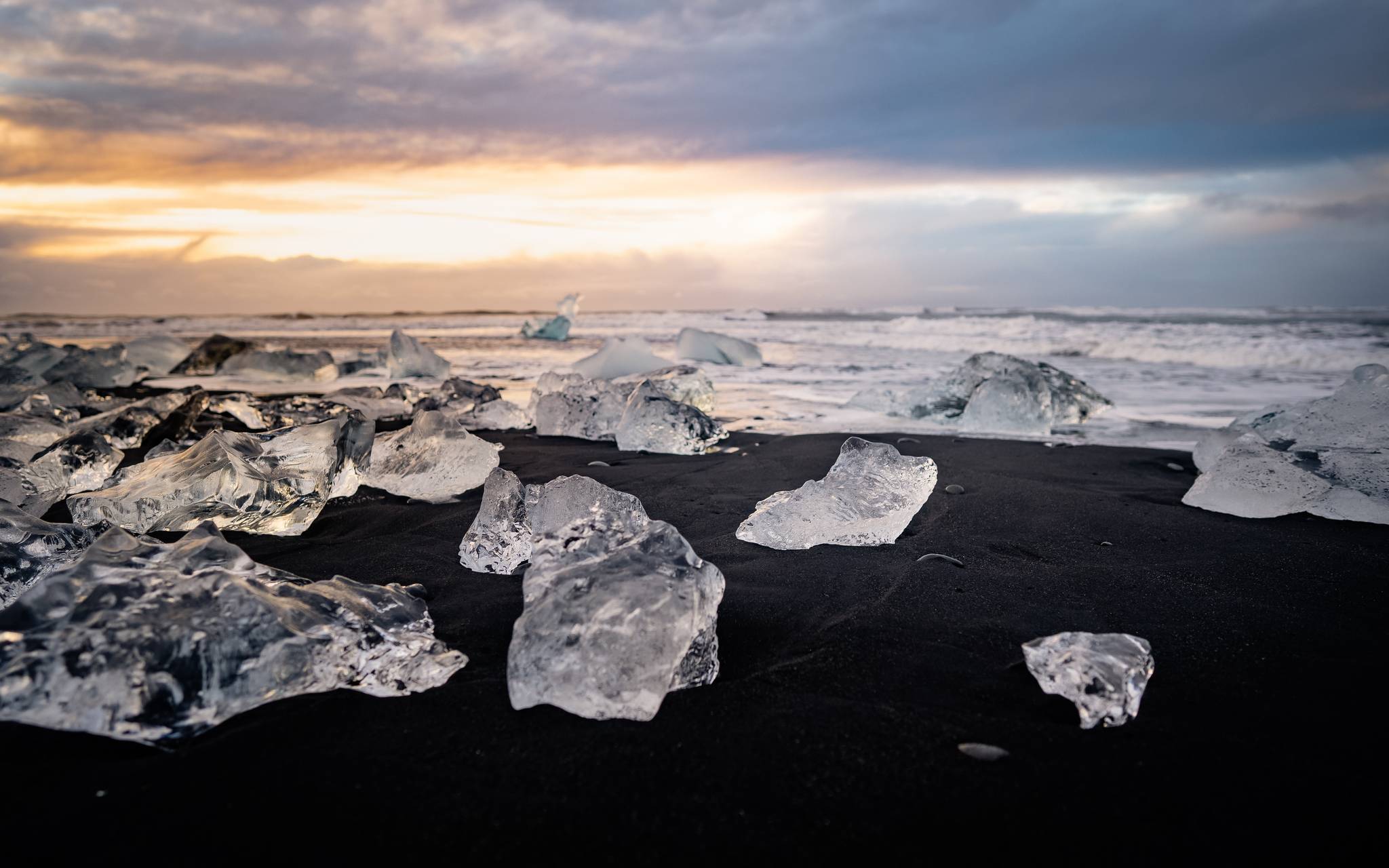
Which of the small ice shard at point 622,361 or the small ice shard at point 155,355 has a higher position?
the small ice shard at point 622,361

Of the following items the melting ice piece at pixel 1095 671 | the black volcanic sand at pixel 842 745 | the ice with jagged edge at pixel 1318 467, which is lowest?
the black volcanic sand at pixel 842 745

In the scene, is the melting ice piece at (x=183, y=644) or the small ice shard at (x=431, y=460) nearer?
the melting ice piece at (x=183, y=644)

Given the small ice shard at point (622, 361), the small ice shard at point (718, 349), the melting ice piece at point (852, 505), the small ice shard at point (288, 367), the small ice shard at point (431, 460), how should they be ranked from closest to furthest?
1. the melting ice piece at point (852, 505)
2. the small ice shard at point (431, 460)
3. the small ice shard at point (622, 361)
4. the small ice shard at point (288, 367)
5. the small ice shard at point (718, 349)

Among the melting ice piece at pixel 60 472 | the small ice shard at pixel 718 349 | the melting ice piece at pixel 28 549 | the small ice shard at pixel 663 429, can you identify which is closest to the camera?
the melting ice piece at pixel 28 549

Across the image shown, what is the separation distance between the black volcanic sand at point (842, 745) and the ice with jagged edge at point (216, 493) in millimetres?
521

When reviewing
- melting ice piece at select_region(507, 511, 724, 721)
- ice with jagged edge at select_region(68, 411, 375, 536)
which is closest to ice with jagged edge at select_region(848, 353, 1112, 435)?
melting ice piece at select_region(507, 511, 724, 721)

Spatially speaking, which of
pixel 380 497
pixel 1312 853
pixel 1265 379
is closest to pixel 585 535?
pixel 1312 853

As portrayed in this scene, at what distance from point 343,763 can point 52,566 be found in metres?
1.24

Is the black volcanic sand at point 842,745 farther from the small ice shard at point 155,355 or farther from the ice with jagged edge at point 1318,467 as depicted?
the small ice shard at point 155,355

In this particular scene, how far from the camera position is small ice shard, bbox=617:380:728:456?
3.86 m

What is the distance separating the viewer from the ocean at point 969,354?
5.17m

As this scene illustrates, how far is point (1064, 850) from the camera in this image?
1016mm

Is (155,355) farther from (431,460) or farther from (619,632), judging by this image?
(619,632)

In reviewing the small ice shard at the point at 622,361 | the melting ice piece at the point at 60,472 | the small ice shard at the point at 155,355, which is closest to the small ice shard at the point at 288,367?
the small ice shard at the point at 155,355
